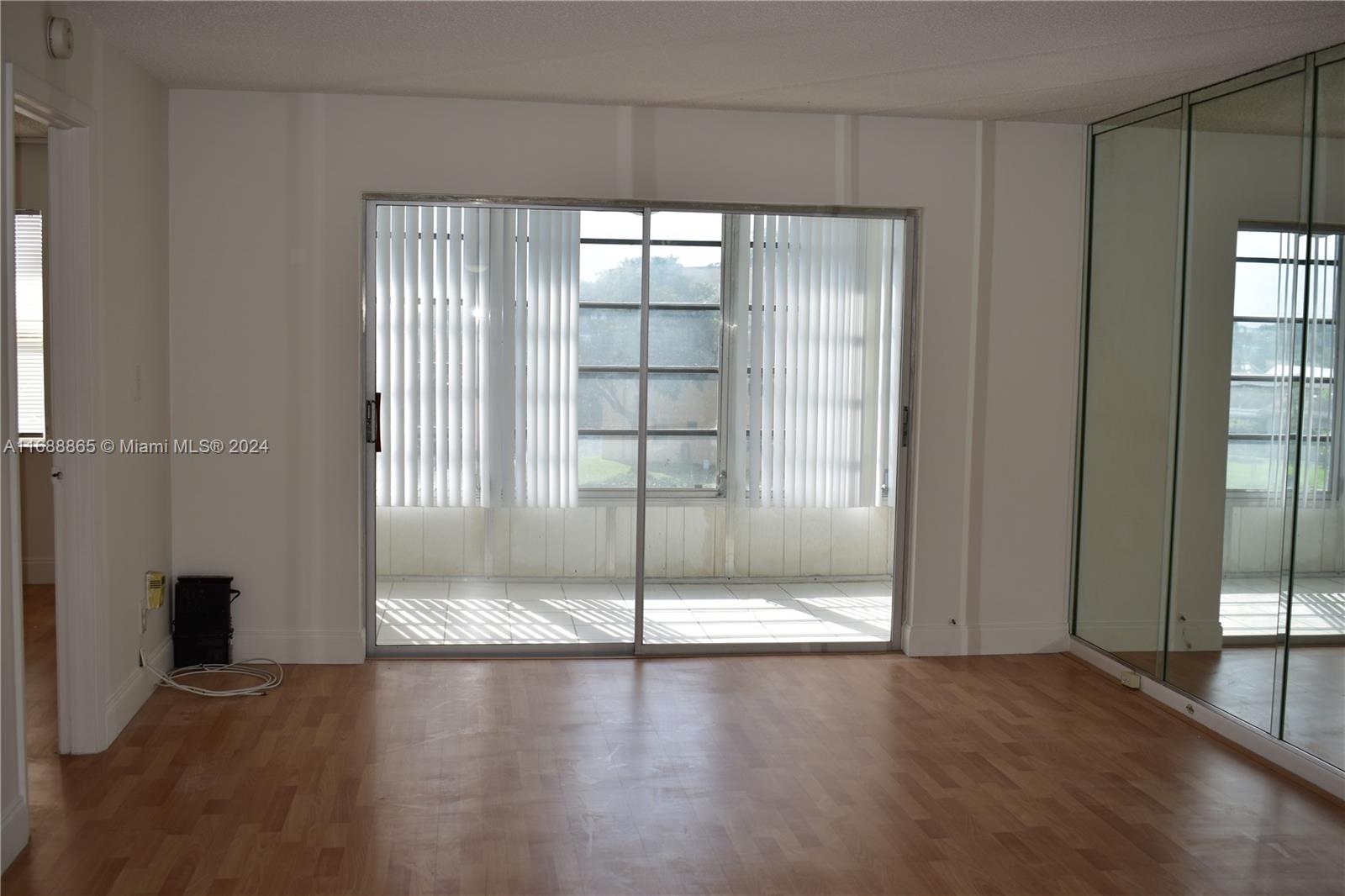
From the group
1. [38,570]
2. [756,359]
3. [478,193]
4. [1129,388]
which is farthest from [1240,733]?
[38,570]

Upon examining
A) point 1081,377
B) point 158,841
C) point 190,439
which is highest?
point 1081,377

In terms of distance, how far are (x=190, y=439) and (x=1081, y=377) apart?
12.9ft

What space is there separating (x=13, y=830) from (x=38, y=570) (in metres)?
4.17

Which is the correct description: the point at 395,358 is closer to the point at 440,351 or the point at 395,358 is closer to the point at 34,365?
the point at 440,351

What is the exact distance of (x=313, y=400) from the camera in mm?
4840

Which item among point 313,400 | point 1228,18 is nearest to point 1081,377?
point 1228,18

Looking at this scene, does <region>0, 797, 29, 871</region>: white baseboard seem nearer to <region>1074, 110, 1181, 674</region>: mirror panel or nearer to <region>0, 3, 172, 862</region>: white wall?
<region>0, 3, 172, 862</region>: white wall

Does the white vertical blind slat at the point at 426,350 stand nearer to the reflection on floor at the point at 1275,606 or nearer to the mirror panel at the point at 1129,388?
the mirror panel at the point at 1129,388

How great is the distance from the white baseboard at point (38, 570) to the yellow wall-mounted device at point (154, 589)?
270cm

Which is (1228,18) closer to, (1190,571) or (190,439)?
(1190,571)

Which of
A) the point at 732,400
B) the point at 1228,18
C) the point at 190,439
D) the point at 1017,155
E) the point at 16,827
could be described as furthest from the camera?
the point at 732,400

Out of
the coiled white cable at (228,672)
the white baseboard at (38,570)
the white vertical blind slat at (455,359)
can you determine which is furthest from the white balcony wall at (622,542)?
the white baseboard at (38,570)

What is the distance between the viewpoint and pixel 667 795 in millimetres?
3512

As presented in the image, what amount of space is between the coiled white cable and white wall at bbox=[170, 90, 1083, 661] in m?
0.14
